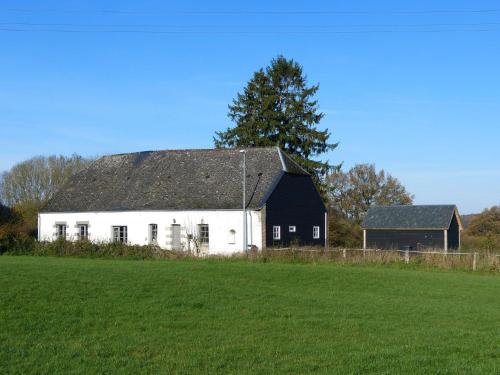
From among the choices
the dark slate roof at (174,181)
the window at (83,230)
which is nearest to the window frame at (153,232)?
the dark slate roof at (174,181)

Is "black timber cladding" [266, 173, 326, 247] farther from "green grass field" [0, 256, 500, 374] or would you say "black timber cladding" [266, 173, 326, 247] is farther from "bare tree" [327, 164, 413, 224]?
"bare tree" [327, 164, 413, 224]

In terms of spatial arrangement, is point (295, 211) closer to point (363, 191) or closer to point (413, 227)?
point (413, 227)

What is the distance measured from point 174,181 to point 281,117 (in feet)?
55.8

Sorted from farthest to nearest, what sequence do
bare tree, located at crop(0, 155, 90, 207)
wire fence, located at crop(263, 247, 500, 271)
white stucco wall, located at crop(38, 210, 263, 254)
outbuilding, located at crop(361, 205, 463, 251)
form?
bare tree, located at crop(0, 155, 90, 207) → outbuilding, located at crop(361, 205, 463, 251) → white stucco wall, located at crop(38, 210, 263, 254) → wire fence, located at crop(263, 247, 500, 271)

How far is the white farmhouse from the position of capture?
39.9m

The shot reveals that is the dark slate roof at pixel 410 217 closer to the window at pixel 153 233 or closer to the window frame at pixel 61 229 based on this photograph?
the window at pixel 153 233

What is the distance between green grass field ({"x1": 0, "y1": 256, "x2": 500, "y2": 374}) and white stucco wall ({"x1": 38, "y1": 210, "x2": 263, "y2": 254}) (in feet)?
58.9

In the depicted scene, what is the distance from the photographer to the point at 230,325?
44.1ft

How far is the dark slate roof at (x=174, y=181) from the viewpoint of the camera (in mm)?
41094

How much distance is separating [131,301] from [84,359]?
4901 millimetres

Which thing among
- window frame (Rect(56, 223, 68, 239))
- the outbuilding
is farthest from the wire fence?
the outbuilding

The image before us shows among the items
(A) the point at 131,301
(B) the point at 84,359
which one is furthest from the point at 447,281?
(B) the point at 84,359

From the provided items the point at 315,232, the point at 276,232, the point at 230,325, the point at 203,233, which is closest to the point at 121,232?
the point at 203,233

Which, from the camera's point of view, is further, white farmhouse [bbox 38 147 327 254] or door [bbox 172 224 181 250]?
door [bbox 172 224 181 250]
